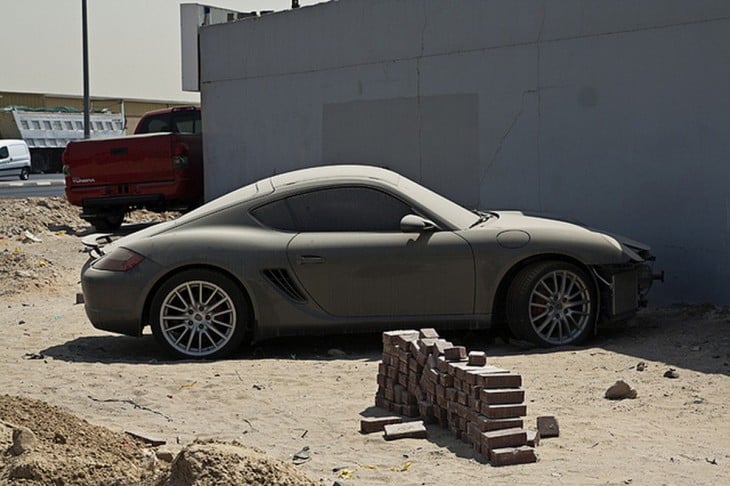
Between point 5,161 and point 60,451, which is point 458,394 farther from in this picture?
Answer: point 5,161

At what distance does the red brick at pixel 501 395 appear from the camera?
6078 mm

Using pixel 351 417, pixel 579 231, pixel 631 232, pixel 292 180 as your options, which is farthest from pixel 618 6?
pixel 351 417

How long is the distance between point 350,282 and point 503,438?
3.41 meters

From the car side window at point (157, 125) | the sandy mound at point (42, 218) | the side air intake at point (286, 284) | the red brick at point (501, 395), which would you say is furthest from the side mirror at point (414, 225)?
the car side window at point (157, 125)

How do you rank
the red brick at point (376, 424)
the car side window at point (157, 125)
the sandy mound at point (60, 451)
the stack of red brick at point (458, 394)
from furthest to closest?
the car side window at point (157, 125), the red brick at point (376, 424), the stack of red brick at point (458, 394), the sandy mound at point (60, 451)

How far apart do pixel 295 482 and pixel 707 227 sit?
6.92 m

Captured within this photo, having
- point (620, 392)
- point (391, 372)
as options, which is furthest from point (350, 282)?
point (620, 392)

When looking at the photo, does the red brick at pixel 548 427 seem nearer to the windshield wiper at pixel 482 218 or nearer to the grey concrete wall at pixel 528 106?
the windshield wiper at pixel 482 218

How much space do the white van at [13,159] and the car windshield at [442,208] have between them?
37.9 m

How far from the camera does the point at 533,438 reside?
609cm

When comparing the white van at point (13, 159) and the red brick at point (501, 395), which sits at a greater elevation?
the white van at point (13, 159)

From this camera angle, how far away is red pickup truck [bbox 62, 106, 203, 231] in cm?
2014

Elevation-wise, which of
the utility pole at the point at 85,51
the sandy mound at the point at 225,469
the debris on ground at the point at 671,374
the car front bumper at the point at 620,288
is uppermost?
the utility pole at the point at 85,51

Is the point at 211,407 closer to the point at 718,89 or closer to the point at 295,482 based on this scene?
the point at 295,482
